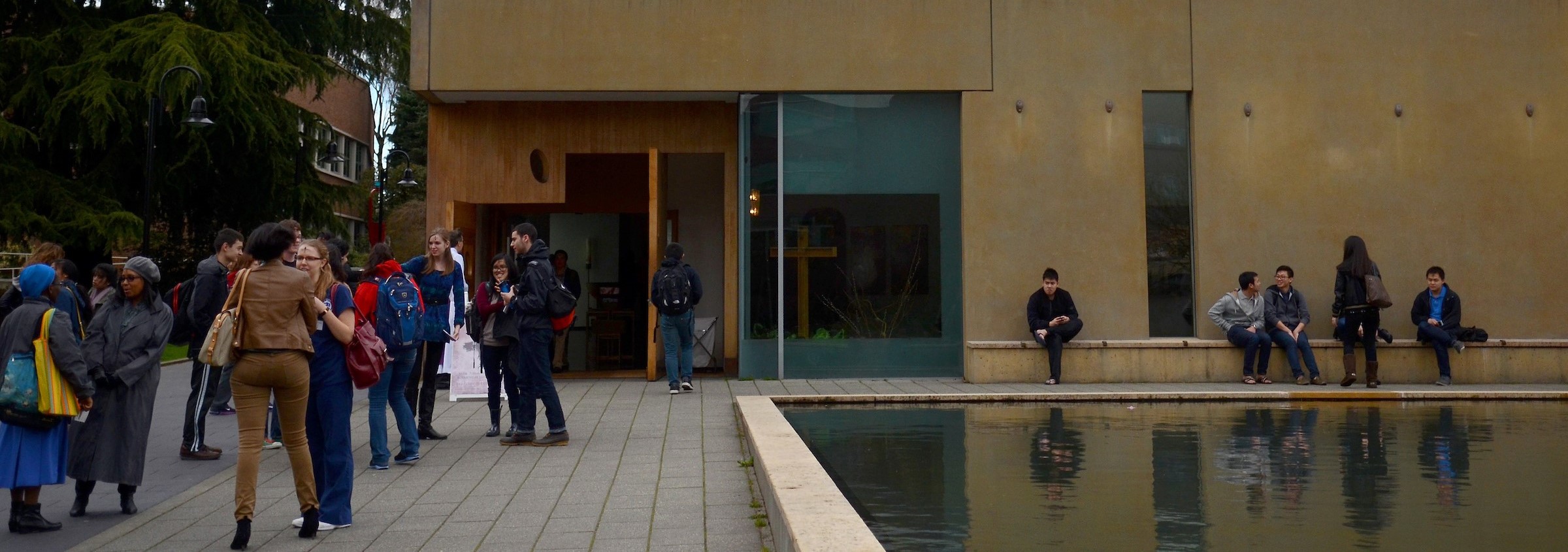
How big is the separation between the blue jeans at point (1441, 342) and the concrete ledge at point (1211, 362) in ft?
0.84

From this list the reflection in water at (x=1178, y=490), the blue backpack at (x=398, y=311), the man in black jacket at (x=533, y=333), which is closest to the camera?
the reflection in water at (x=1178, y=490)

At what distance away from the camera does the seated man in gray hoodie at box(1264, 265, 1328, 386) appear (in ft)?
47.2

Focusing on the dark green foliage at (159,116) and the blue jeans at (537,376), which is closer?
the blue jeans at (537,376)

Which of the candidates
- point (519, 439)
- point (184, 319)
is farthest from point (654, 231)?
point (184, 319)

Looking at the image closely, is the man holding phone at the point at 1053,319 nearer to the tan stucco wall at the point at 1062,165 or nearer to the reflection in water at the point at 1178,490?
the tan stucco wall at the point at 1062,165

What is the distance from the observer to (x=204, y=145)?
2323 cm

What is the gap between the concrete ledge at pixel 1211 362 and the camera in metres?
14.6

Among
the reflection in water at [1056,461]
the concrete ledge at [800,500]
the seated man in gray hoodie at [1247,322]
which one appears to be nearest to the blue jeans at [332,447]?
the concrete ledge at [800,500]

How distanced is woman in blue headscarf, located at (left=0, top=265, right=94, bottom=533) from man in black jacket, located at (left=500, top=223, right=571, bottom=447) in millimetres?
3120

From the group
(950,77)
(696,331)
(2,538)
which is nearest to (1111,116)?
(950,77)

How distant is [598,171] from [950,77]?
5738 millimetres

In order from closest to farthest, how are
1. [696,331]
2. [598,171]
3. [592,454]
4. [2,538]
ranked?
[2,538] → [592,454] → [696,331] → [598,171]

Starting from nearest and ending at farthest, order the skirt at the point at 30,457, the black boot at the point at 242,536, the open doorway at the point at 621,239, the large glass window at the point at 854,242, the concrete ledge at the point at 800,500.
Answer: the concrete ledge at the point at 800,500
the black boot at the point at 242,536
the skirt at the point at 30,457
the large glass window at the point at 854,242
the open doorway at the point at 621,239

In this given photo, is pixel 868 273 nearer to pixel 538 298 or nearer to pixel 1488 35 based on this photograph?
pixel 538 298
